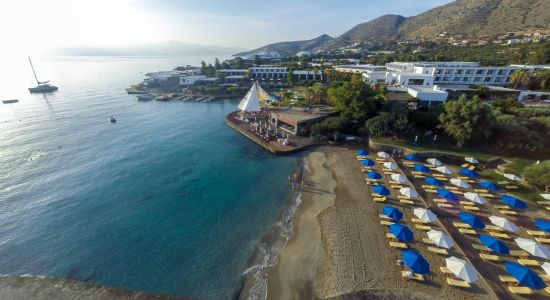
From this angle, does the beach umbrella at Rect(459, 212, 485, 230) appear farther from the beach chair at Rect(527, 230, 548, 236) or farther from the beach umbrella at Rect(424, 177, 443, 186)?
the beach umbrella at Rect(424, 177, 443, 186)

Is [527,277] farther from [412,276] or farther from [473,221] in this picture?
[412,276]

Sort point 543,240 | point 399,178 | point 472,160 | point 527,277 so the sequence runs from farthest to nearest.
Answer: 1. point 472,160
2. point 399,178
3. point 543,240
4. point 527,277

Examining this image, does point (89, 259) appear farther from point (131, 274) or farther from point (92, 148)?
point (92, 148)

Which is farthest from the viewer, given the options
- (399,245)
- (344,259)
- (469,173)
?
(469,173)

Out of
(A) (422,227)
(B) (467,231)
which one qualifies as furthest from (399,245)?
(B) (467,231)

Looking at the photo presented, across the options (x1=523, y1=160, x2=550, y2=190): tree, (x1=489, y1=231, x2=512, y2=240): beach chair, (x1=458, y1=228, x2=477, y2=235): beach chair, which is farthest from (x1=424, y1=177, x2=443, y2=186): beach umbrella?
(x1=523, y1=160, x2=550, y2=190): tree

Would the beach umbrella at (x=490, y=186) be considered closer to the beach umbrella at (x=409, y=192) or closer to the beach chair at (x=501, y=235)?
the beach chair at (x=501, y=235)
